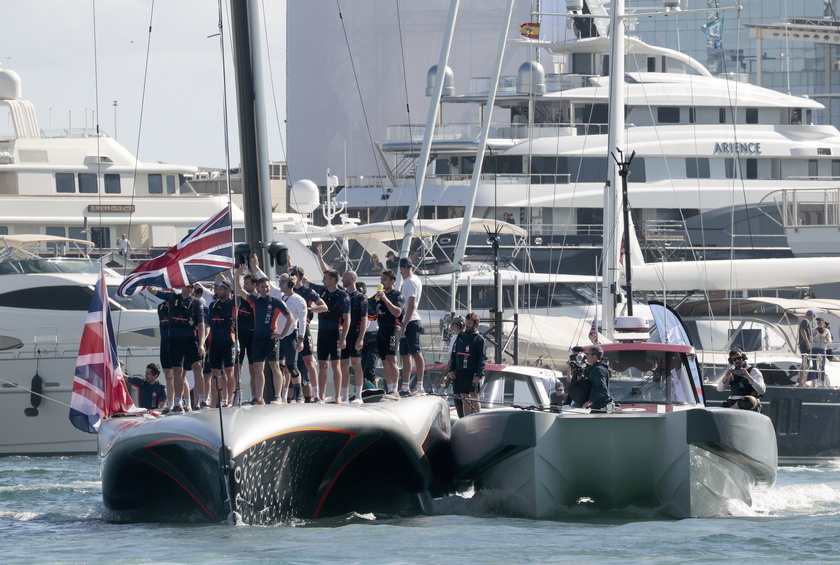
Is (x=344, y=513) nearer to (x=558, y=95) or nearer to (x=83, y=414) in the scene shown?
(x=83, y=414)

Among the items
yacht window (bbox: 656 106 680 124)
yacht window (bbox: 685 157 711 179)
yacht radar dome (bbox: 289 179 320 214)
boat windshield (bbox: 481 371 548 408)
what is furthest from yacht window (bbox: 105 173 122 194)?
boat windshield (bbox: 481 371 548 408)

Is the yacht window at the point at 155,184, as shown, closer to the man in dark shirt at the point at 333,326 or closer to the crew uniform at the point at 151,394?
the crew uniform at the point at 151,394

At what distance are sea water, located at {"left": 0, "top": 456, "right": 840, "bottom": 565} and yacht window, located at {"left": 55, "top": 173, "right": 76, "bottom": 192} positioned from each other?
66.6 ft

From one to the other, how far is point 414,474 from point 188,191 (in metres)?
23.1

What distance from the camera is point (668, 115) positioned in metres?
35.7

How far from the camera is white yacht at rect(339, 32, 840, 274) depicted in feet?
109

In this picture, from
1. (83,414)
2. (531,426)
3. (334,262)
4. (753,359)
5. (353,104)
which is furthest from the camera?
(353,104)

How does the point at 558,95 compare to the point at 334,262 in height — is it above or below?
above

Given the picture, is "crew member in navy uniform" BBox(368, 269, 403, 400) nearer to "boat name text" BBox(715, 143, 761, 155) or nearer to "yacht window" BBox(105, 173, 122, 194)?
"yacht window" BBox(105, 173, 122, 194)

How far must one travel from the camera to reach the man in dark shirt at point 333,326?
13.2m

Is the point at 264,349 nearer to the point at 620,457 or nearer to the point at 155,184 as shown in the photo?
the point at 620,457

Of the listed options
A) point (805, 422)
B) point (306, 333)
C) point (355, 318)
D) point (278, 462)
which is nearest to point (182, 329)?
point (306, 333)

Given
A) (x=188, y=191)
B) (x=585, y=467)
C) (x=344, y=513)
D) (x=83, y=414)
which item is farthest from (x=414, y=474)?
(x=188, y=191)

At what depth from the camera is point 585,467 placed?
12664 mm
